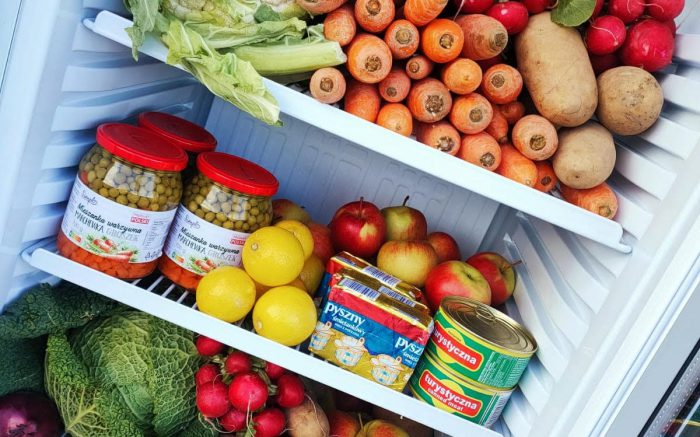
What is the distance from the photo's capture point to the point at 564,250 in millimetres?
1162

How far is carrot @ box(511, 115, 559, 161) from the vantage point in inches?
36.9

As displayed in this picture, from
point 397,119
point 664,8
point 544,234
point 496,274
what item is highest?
point 664,8

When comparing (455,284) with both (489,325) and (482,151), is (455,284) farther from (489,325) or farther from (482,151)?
(482,151)

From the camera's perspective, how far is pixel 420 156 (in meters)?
0.89

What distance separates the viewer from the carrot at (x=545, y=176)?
98 centimetres

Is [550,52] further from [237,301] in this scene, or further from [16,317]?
[16,317]

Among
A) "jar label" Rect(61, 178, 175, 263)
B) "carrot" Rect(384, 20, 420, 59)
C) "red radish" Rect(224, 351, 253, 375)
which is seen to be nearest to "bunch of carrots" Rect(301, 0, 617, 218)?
"carrot" Rect(384, 20, 420, 59)

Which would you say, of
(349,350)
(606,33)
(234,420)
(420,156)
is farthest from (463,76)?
(234,420)

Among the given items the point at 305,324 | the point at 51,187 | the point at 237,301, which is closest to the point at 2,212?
the point at 51,187

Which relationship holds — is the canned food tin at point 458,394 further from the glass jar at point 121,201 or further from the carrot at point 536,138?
the glass jar at point 121,201

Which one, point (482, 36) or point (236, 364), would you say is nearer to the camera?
point (482, 36)

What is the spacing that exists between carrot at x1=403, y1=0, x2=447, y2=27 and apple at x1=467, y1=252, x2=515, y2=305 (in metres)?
0.54

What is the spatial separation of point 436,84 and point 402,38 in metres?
0.09

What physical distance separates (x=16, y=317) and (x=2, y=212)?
213 mm
